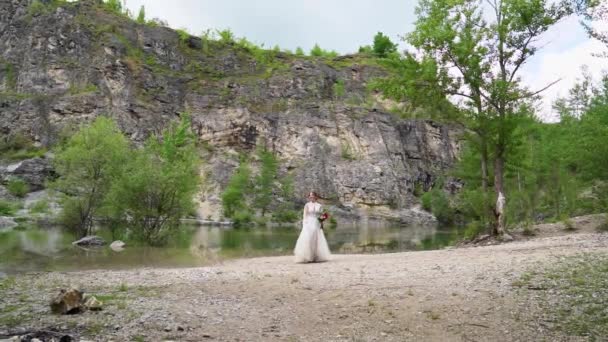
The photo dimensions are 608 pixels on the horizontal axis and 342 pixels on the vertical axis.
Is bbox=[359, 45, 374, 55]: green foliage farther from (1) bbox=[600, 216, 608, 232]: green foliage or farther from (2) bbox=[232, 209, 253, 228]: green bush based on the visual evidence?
(1) bbox=[600, 216, 608, 232]: green foliage

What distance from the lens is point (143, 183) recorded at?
31.0 m

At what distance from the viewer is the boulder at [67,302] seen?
939 centimetres

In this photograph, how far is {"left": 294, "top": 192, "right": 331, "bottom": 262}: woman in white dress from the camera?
18750mm

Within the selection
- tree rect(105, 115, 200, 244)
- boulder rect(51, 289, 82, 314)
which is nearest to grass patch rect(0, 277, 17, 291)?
boulder rect(51, 289, 82, 314)

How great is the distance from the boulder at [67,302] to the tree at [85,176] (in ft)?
85.0

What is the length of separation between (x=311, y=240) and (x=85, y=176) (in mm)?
22045

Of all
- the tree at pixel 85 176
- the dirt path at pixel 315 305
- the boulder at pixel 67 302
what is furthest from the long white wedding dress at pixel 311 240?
the tree at pixel 85 176

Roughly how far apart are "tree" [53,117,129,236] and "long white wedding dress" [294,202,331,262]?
20.0 metres

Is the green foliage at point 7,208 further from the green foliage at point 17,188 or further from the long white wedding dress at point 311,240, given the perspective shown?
the long white wedding dress at point 311,240

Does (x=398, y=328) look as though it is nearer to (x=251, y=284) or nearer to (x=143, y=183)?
(x=251, y=284)

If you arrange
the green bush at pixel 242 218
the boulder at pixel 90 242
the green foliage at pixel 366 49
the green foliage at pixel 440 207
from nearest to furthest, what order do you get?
the boulder at pixel 90 242, the green bush at pixel 242 218, the green foliage at pixel 440 207, the green foliage at pixel 366 49

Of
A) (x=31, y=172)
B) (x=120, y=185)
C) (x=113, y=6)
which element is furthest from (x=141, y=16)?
(x=120, y=185)

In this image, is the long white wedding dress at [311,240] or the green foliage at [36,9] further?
the green foliage at [36,9]

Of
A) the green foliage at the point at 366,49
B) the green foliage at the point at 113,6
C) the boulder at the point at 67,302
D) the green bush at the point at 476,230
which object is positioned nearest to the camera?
the boulder at the point at 67,302
